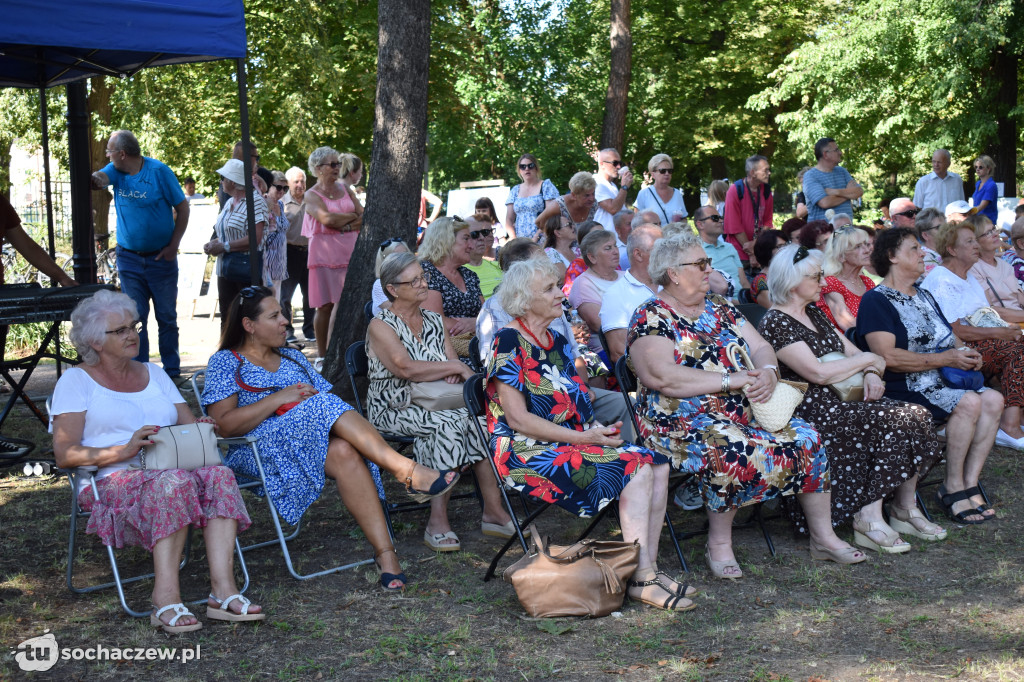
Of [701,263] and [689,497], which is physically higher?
[701,263]

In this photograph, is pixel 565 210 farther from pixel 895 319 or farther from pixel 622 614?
pixel 622 614

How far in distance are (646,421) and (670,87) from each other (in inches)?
932

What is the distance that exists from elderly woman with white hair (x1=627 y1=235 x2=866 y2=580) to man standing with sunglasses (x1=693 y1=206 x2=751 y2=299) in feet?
11.0

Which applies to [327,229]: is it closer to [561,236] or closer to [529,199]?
[529,199]

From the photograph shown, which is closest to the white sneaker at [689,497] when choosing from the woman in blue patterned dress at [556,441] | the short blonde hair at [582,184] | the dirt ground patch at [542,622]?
the dirt ground patch at [542,622]

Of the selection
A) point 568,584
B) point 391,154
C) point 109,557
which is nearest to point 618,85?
point 391,154

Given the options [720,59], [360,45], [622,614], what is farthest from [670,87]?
[622,614]

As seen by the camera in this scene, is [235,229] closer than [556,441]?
No

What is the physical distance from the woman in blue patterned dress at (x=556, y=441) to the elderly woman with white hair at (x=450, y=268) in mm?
1590

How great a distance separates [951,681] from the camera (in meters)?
3.43

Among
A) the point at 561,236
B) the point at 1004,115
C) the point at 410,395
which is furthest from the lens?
the point at 1004,115

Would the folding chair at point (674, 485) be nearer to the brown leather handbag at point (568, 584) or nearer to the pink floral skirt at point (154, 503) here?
the brown leather handbag at point (568, 584)

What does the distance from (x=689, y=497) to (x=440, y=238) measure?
224cm

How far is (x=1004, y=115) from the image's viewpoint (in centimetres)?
1822
